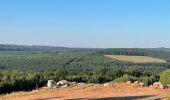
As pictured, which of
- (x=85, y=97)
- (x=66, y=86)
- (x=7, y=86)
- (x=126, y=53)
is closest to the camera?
(x=85, y=97)

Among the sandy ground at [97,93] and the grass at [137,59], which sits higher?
the sandy ground at [97,93]

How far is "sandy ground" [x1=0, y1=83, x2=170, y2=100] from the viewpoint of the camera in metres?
25.1

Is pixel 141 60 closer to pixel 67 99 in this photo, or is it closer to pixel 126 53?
pixel 126 53

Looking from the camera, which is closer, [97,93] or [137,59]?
[97,93]

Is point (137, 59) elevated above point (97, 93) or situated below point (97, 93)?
below

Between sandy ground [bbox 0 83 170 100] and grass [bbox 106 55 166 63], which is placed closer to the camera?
sandy ground [bbox 0 83 170 100]

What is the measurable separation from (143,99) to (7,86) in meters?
18.1

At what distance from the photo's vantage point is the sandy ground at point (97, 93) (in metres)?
25.1

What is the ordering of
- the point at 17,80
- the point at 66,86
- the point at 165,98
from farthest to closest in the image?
the point at 17,80 < the point at 66,86 < the point at 165,98

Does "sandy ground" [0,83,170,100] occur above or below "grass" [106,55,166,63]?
above

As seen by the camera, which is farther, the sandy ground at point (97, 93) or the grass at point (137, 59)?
the grass at point (137, 59)

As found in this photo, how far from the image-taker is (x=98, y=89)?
28.3 m

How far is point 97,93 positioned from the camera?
26.8 meters

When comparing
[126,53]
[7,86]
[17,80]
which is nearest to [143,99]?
[7,86]
